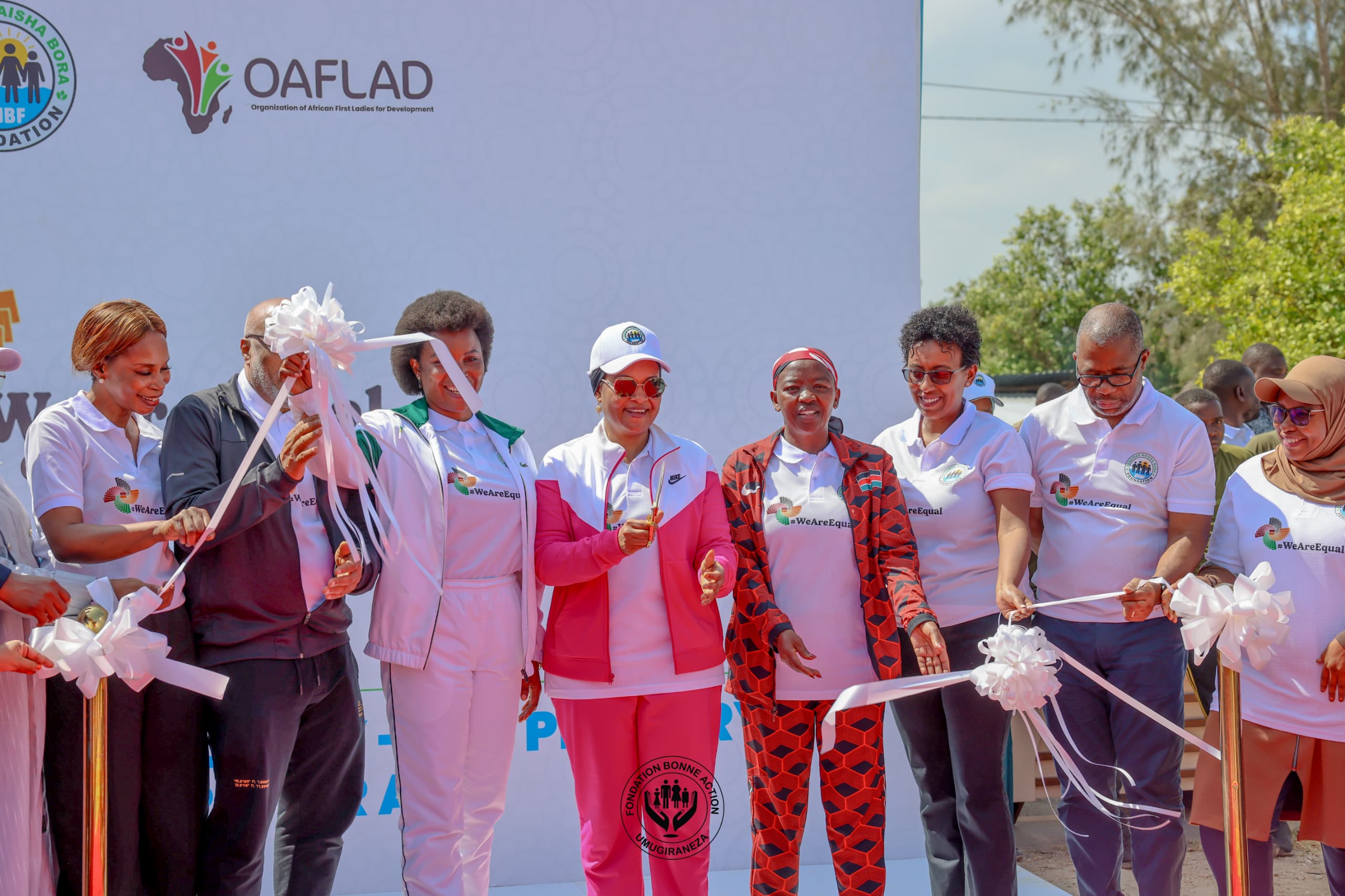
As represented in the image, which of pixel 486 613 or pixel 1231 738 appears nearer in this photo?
pixel 1231 738

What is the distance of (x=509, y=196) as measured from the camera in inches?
171

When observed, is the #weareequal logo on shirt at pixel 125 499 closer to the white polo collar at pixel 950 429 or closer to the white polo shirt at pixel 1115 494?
the white polo collar at pixel 950 429

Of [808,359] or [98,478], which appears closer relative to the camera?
[98,478]

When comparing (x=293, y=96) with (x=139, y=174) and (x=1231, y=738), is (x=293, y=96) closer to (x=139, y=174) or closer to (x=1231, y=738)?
(x=139, y=174)

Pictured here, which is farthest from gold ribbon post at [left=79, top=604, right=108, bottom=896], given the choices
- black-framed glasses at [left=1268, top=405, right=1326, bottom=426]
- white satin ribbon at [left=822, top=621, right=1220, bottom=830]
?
black-framed glasses at [left=1268, top=405, right=1326, bottom=426]

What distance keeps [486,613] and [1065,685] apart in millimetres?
1728

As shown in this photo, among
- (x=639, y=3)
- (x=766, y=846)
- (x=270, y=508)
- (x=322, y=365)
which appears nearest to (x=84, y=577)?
(x=270, y=508)

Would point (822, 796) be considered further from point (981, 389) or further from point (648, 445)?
point (981, 389)

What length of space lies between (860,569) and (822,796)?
2.18ft

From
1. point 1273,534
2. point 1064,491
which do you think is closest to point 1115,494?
point 1064,491

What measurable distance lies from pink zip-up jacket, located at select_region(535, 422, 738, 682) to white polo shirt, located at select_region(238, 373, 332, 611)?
0.56 m

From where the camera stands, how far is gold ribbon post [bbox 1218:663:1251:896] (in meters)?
2.84

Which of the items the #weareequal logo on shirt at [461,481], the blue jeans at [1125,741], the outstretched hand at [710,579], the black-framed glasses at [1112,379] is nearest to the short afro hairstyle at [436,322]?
the #weareequal logo on shirt at [461,481]

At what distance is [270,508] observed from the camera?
2.80 meters
